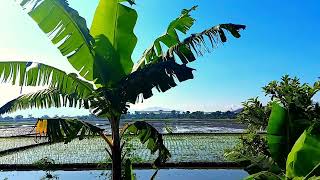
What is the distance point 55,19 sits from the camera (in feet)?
15.4

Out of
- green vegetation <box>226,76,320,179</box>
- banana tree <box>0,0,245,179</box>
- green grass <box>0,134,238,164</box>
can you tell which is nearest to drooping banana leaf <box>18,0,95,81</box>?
banana tree <box>0,0,245,179</box>

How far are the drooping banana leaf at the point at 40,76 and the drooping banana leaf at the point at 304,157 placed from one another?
260 cm

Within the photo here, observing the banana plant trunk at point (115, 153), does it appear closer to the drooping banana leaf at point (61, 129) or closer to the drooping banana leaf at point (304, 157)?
the drooping banana leaf at point (61, 129)

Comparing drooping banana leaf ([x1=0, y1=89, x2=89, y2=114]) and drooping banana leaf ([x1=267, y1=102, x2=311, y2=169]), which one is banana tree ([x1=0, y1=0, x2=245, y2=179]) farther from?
drooping banana leaf ([x1=267, y1=102, x2=311, y2=169])

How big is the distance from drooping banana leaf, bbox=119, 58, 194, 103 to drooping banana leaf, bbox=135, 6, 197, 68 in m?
0.94

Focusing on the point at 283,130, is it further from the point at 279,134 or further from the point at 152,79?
the point at 152,79

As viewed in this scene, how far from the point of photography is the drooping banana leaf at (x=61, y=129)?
4.09 metres

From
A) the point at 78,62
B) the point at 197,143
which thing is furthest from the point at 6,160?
the point at 78,62

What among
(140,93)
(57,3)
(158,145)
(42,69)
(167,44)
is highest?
(57,3)

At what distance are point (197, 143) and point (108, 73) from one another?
1274 cm

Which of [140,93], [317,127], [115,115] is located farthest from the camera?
[115,115]

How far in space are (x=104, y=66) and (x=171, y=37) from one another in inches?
Answer: 43.2

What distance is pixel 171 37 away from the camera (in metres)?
5.50

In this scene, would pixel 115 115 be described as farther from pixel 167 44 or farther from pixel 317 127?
pixel 317 127
